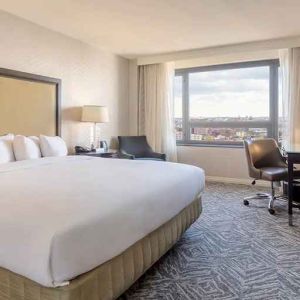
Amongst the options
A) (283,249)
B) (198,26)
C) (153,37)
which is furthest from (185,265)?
(153,37)

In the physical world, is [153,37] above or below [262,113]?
above

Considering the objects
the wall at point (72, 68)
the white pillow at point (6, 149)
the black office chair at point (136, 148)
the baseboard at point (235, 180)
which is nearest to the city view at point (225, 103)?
the baseboard at point (235, 180)

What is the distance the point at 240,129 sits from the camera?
18.9 ft

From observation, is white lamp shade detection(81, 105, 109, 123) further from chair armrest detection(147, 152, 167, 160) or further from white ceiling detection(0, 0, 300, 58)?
chair armrest detection(147, 152, 167, 160)

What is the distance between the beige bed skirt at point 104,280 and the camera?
1.28 m

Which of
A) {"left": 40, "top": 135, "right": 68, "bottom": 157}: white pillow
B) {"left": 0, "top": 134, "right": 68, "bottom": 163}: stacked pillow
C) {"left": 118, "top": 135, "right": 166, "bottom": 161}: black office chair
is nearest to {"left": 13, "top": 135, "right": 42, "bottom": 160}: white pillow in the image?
{"left": 0, "top": 134, "right": 68, "bottom": 163}: stacked pillow

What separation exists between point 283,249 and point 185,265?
954mm

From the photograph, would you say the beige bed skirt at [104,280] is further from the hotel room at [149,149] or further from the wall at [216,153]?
the wall at [216,153]

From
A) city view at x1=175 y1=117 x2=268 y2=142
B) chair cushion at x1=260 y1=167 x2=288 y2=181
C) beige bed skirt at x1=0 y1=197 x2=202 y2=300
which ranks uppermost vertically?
city view at x1=175 y1=117 x2=268 y2=142

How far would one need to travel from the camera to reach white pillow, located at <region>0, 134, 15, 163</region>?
308 centimetres

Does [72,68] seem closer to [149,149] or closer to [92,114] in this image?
[92,114]

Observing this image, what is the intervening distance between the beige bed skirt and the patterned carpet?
0.77 ft

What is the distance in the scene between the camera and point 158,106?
593 centimetres

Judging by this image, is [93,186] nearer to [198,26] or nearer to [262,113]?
[198,26]
